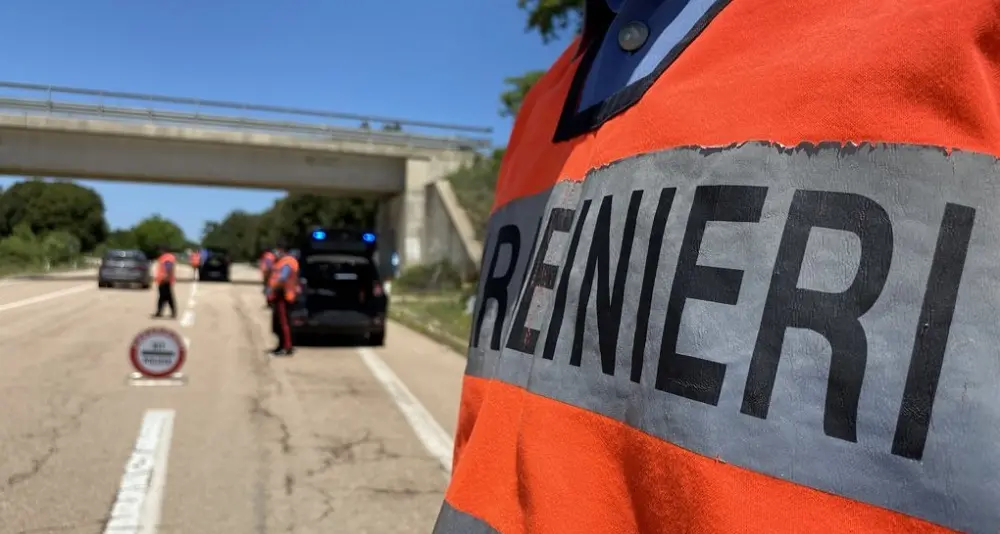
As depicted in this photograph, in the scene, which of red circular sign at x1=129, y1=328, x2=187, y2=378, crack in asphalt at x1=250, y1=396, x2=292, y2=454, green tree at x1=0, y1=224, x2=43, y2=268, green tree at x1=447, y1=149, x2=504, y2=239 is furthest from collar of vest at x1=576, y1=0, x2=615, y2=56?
green tree at x1=447, y1=149, x2=504, y2=239

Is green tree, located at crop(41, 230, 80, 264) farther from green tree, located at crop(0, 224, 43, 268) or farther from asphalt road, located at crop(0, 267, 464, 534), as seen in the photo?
asphalt road, located at crop(0, 267, 464, 534)

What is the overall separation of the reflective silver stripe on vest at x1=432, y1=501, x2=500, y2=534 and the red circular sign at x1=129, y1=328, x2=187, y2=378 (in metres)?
8.96

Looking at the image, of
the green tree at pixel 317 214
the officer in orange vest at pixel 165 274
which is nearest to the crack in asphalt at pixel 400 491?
the officer in orange vest at pixel 165 274

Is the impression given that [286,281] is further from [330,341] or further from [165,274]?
[165,274]

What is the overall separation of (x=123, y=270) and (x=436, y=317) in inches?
606

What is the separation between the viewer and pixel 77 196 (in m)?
33.6

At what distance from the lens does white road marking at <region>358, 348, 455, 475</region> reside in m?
6.39

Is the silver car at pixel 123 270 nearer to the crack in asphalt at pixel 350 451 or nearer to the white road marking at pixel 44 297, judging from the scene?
the white road marking at pixel 44 297

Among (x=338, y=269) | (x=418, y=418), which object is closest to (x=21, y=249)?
(x=338, y=269)

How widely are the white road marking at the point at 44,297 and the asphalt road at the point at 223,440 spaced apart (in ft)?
1.21

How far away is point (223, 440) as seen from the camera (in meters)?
6.55

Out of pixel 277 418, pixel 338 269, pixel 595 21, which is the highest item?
pixel 595 21

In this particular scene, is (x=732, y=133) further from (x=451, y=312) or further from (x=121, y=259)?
(x=121, y=259)

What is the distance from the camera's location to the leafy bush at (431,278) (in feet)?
99.6
